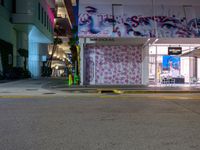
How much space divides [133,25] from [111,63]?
3740 mm

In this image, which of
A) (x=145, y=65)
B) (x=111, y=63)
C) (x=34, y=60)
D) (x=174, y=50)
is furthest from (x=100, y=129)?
(x=34, y=60)

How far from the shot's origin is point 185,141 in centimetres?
718

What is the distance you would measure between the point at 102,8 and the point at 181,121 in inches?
737

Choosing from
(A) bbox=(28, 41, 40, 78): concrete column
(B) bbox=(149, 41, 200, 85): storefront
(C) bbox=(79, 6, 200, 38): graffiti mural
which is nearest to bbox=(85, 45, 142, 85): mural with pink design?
(B) bbox=(149, 41, 200, 85): storefront

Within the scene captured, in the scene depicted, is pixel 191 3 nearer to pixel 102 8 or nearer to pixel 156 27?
pixel 156 27

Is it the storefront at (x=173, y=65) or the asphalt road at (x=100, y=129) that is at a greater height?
the storefront at (x=173, y=65)

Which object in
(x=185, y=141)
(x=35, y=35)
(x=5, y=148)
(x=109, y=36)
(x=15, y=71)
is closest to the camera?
(x=5, y=148)

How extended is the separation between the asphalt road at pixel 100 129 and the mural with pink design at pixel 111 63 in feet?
53.2

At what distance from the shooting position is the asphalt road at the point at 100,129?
6828 mm

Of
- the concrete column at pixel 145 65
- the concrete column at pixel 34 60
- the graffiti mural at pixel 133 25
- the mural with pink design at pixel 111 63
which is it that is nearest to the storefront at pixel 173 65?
the concrete column at pixel 145 65

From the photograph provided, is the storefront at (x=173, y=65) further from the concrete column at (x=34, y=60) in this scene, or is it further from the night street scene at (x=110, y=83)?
the concrete column at (x=34, y=60)

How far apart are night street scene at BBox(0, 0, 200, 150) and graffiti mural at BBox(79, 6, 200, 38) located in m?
0.08

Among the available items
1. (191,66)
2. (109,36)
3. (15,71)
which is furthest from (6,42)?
(191,66)

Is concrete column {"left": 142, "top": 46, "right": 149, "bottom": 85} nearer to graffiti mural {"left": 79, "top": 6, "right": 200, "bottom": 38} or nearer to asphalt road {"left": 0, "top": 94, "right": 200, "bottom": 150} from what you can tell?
graffiti mural {"left": 79, "top": 6, "right": 200, "bottom": 38}
